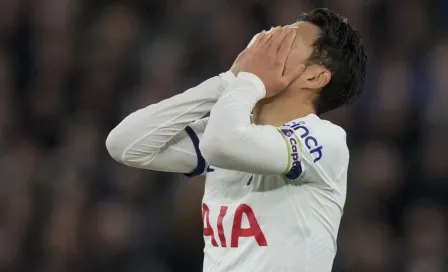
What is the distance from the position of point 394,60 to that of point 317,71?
2364 millimetres

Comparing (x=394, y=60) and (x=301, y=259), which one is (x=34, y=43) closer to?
(x=394, y=60)

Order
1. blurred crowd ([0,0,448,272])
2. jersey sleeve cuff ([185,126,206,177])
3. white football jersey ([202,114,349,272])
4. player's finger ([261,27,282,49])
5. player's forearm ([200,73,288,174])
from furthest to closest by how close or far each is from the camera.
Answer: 1. blurred crowd ([0,0,448,272])
2. jersey sleeve cuff ([185,126,206,177])
3. player's finger ([261,27,282,49])
4. white football jersey ([202,114,349,272])
5. player's forearm ([200,73,288,174])

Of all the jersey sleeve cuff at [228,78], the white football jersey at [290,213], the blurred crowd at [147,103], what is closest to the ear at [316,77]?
the white football jersey at [290,213]

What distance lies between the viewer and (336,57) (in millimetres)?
2514

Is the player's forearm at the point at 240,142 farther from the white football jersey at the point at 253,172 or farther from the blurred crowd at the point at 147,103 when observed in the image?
the blurred crowd at the point at 147,103

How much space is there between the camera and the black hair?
250cm

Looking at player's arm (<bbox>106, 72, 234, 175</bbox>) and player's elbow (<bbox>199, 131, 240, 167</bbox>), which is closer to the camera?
player's elbow (<bbox>199, 131, 240, 167</bbox>)

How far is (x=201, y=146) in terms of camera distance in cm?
224

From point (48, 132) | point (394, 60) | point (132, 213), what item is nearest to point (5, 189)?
point (48, 132)

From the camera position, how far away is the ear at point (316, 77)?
2.47 m

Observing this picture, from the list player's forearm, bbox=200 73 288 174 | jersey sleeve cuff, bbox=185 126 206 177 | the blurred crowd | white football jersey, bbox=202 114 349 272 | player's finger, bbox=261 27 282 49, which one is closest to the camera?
player's forearm, bbox=200 73 288 174

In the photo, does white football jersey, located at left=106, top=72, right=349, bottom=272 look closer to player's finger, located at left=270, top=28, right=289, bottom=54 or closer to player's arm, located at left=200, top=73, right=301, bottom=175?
player's arm, located at left=200, top=73, right=301, bottom=175

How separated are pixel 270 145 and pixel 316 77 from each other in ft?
1.27

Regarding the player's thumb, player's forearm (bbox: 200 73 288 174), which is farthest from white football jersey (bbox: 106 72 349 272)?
the player's thumb
